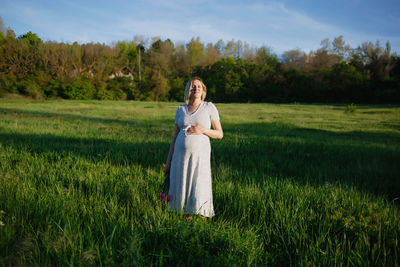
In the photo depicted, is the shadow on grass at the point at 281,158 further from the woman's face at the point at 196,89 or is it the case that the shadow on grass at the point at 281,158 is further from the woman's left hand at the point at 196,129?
the woman's face at the point at 196,89

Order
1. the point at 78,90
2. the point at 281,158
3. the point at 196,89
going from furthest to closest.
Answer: the point at 78,90
the point at 281,158
the point at 196,89

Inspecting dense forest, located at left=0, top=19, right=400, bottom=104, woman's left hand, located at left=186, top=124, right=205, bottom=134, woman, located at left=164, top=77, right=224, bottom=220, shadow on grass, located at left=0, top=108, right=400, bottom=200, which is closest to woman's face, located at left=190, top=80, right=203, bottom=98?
woman, located at left=164, top=77, right=224, bottom=220

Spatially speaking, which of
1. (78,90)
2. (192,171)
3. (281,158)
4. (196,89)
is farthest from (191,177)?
(78,90)

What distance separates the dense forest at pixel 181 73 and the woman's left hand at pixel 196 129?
44166 mm

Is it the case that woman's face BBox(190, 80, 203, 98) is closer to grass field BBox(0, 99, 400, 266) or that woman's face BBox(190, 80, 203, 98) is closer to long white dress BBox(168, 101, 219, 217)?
long white dress BBox(168, 101, 219, 217)

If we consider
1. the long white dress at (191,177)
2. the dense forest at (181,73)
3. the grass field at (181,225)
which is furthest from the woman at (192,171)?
the dense forest at (181,73)

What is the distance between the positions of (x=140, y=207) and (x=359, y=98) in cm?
5239

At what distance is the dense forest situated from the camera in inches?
1665

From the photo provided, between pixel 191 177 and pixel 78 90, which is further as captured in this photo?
pixel 78 90

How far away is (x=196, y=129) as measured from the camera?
2533mm

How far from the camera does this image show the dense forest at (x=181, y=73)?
42.3m

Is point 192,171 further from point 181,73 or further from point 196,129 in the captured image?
point 181,73

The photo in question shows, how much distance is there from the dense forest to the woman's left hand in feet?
145

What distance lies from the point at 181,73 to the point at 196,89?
198 ft
